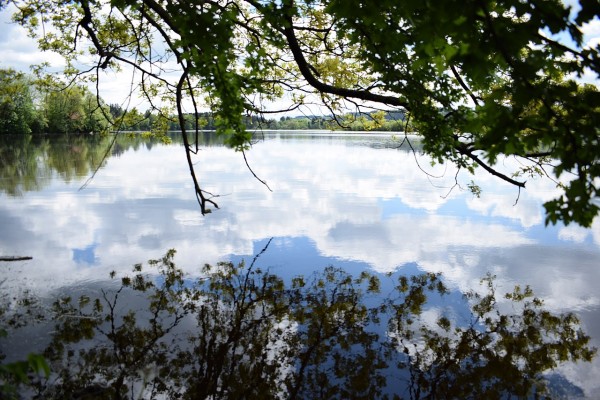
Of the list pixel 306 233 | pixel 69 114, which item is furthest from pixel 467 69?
pixel 69 114

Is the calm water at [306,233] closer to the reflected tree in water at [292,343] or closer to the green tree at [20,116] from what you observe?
the reflected tree in water at [292,343]

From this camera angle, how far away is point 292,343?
5918 mm

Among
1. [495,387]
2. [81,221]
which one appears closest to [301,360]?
[495,387]

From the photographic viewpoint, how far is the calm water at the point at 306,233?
8.78 m

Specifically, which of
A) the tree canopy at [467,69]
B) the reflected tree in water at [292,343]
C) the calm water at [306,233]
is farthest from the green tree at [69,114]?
the tree canopy at [467,69]

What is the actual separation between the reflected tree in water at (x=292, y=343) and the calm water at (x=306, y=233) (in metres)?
0.79

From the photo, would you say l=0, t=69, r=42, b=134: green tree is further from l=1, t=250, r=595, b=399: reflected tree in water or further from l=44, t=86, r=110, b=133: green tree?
l=1, t=250, r=595, b=399: reflected tree in water

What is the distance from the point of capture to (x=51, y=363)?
5117 millimetres

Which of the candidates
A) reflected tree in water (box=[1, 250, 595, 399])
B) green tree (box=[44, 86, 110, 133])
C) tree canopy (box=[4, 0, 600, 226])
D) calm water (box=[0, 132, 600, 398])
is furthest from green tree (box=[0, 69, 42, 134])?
tree canopy (box=[4, 0, 600, 226])

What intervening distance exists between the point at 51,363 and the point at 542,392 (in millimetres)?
5933

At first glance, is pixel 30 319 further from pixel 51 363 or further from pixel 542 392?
pixel 542 392

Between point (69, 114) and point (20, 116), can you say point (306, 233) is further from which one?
point (20, 116)

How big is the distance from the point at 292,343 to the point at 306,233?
627 centimetres

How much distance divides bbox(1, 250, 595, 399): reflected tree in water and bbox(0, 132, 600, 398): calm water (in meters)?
0.79
